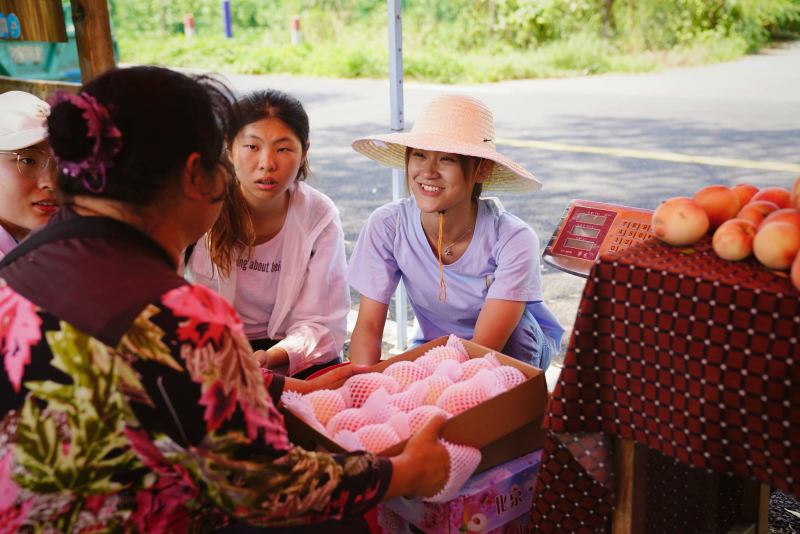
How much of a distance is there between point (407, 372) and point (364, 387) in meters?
0.13

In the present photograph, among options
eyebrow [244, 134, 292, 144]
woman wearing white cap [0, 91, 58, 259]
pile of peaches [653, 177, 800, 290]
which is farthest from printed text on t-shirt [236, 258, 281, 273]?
pile of peaches [653, 177, 800, 290]

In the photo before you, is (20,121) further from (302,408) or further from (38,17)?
(302,408)

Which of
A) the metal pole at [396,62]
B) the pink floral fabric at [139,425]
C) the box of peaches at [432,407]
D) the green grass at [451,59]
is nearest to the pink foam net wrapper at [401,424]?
the box of peaches at [432,407]

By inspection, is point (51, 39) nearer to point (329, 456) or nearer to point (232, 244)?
point (232, 244)

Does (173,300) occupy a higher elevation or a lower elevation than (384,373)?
higher

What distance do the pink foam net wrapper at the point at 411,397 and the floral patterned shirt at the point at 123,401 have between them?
0.60 metres

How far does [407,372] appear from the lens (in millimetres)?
1991

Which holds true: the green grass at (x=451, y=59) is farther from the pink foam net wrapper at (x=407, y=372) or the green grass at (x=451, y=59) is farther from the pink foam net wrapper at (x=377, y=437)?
the pink foam net wrapper at (x=377, y=437)

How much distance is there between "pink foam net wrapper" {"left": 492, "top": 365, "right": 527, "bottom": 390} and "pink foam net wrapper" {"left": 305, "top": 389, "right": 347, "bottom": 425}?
40cm

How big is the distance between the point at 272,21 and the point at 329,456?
16405 mm

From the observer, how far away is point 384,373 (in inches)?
80.4

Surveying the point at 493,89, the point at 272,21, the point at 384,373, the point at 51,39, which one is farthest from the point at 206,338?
the point at 272,21

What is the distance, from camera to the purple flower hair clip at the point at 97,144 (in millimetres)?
1175

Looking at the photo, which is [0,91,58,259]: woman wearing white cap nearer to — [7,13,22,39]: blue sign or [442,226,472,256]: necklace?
[7,13,22,39]: blue sign
